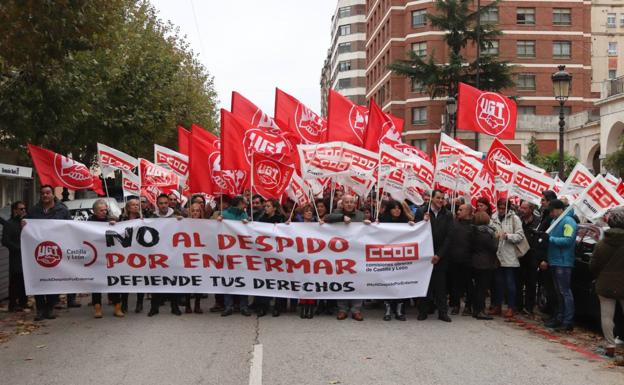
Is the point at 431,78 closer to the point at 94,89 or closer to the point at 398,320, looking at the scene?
A: the point at 94,89

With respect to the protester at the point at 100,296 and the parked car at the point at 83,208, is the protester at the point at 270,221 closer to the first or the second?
the protester at the point at 100,296

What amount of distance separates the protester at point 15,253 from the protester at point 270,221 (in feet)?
12.0

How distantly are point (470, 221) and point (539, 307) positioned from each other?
182cm

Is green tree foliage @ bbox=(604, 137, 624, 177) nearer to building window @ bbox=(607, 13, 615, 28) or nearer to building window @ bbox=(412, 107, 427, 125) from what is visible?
building window @ bbox=(412, 107, 427, 125)

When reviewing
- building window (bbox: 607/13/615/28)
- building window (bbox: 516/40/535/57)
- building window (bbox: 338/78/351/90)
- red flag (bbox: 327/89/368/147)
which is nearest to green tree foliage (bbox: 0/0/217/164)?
red flag (bbox: 327/89/368/147)

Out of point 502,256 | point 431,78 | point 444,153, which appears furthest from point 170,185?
point 431,78

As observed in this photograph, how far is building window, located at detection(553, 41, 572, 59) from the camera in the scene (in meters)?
63.6

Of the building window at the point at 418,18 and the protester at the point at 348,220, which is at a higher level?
the building window at the point at 418,18

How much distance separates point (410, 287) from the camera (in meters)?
10.8

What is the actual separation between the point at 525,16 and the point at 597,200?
58.1m

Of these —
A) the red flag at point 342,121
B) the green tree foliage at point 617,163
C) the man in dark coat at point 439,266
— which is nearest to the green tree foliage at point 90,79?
the red flag at point 342,121

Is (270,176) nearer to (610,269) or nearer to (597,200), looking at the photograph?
(597,200)

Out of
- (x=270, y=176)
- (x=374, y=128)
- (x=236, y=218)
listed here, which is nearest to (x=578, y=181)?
(x=374, y=128)

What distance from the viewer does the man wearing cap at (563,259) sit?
382 inches
